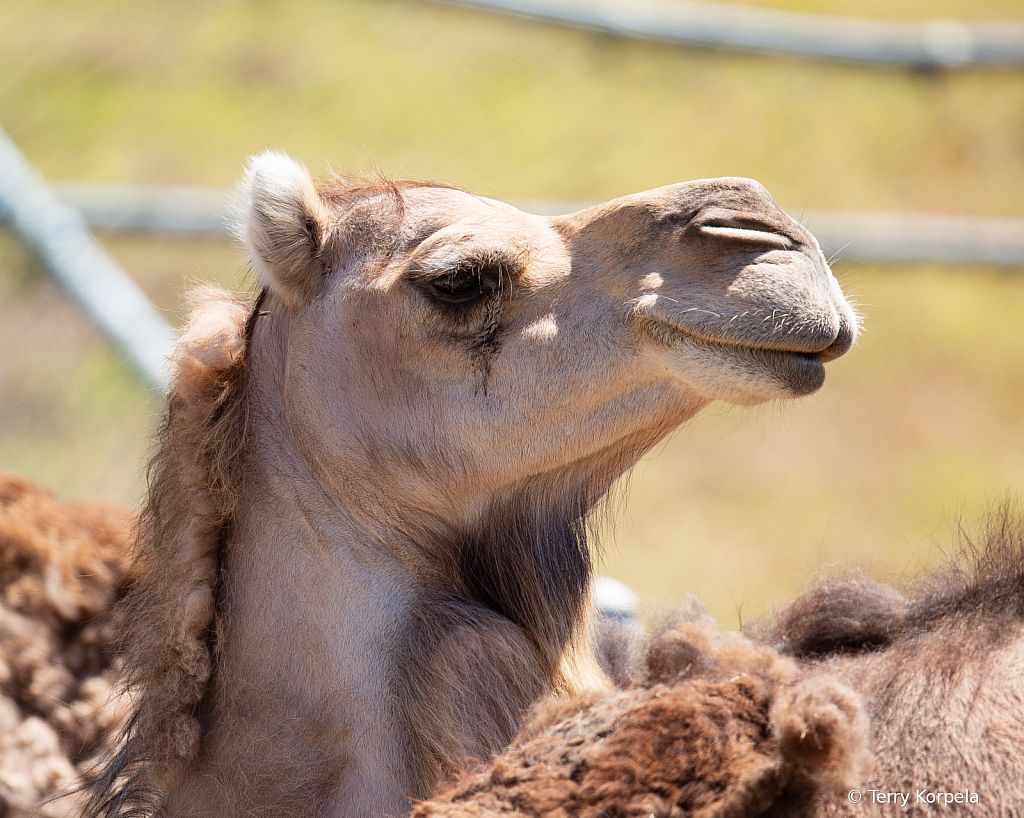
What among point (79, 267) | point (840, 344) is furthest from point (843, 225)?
point (840, 344)

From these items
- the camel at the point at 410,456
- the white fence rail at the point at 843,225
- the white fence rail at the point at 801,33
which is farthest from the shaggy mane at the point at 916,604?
the white fence rail at the point at 801,33

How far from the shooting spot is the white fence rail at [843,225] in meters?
7.65

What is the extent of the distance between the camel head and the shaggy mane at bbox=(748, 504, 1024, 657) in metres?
0.44

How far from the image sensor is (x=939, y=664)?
1672 mm

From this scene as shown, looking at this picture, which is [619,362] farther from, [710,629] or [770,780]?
[770,780]

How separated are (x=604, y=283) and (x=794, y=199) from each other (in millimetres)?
7177

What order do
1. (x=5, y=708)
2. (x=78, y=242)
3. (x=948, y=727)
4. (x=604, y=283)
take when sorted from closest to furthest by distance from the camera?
(x=948, y=727), (x=604, y=283), (x=5, y=708), (x=78, y=242)

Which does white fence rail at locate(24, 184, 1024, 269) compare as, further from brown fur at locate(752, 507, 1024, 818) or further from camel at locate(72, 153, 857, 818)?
brown fur at locate(752, 507, 1024, 818)

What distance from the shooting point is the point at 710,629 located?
1.94 metres

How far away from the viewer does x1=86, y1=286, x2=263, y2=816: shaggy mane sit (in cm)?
207

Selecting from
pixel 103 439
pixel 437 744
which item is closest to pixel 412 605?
pixel 437 744

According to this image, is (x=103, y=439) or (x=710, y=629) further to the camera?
(x=103, y=439)

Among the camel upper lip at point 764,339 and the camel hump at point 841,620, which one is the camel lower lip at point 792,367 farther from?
the camel hump at point 841,620

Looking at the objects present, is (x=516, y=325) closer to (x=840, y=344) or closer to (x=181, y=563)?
(x=840, y=344)
